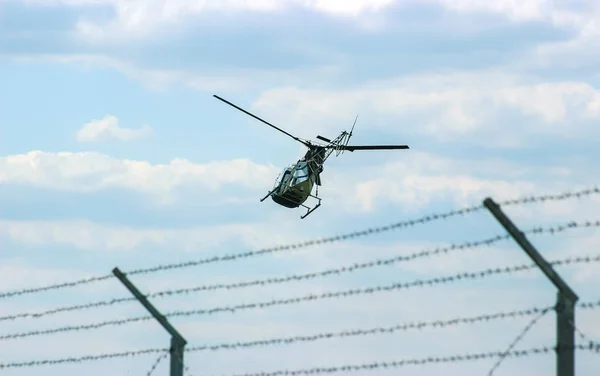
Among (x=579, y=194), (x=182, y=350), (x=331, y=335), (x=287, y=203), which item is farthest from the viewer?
(x=287, y=203)

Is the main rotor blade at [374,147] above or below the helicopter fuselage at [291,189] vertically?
above

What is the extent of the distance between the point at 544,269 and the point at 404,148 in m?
57.6

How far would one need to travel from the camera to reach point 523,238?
1420cm

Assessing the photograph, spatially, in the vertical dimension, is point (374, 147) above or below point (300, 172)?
above

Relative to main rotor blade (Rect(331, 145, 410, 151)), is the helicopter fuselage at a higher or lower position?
lower

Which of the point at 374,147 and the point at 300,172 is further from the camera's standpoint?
the point at 374,147

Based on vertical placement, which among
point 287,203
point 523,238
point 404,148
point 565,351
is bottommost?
point 565,351

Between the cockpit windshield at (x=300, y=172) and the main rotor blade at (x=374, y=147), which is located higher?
the main rotor blade at (x=374, y=147)

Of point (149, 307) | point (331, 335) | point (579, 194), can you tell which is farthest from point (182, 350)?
point (579, 194)

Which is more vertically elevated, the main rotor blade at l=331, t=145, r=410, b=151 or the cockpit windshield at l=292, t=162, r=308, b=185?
the main rotor blade at l=331, t=145, r=410, b=151

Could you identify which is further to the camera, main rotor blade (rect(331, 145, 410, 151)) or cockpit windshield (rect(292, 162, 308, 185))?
main rotor blade (rect(331, 145, 410, 151))

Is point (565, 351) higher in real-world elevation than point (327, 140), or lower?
lower

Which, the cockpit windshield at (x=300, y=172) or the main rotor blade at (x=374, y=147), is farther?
the main rotor blade at (x=374, y=147)

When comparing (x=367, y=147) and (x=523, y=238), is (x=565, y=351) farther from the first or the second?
(x=367, y=147)
